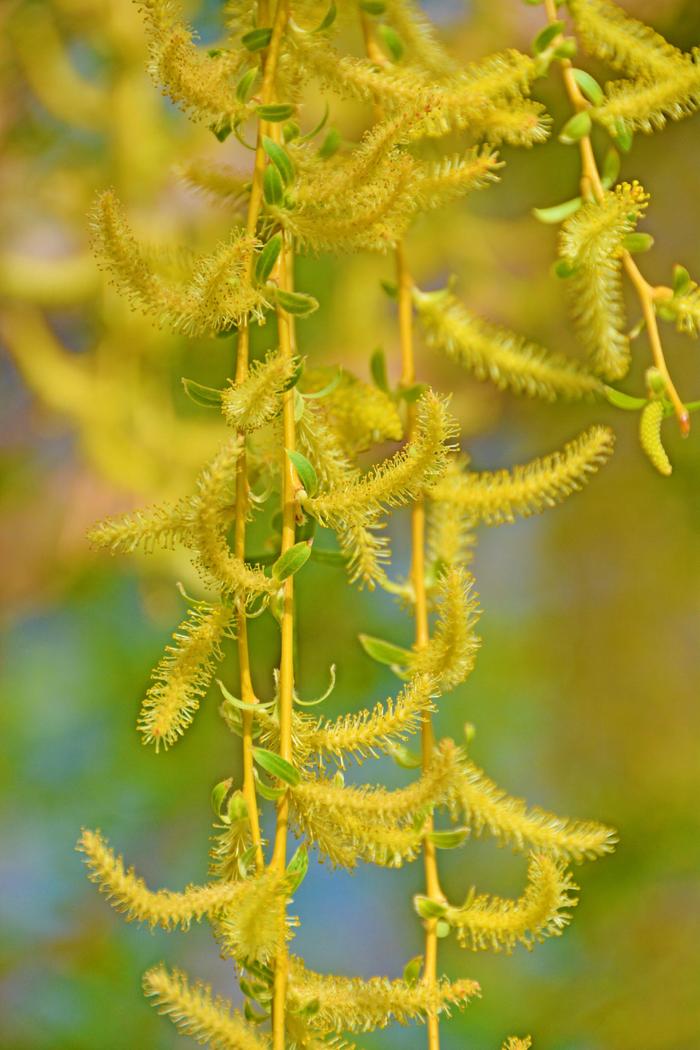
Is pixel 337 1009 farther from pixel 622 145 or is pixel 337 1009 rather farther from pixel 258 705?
pixel 622 145

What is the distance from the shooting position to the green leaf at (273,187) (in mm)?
270

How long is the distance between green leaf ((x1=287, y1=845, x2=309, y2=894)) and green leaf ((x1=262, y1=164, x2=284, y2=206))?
160 millimetres

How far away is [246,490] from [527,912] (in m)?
0.12

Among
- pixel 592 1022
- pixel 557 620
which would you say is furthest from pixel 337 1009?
pixel 557 620

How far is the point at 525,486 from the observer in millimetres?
299

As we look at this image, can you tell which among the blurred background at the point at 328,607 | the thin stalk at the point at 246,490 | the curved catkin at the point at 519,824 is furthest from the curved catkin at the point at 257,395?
the blurred background at the point at 328,607

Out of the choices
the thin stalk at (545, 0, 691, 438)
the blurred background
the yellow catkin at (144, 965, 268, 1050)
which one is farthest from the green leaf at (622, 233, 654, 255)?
the blurred background

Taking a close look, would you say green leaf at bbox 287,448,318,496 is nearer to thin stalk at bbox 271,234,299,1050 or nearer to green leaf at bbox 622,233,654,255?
thin stalk at bbox 271,234,299,1050

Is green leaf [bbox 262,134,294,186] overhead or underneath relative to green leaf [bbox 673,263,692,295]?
underneath

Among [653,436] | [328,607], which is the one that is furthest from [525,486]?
[328,607]

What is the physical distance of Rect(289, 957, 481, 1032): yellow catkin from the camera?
0.80 feet

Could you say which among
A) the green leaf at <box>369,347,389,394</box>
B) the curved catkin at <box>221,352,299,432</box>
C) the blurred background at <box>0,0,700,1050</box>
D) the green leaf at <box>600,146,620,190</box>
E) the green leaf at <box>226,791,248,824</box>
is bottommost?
the blurred background at <box>0,0,700,1050</box>

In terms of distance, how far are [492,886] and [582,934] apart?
72 mm

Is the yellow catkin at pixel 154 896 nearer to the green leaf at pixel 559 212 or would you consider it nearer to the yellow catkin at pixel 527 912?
the yellow catkin at pixel 527 912
